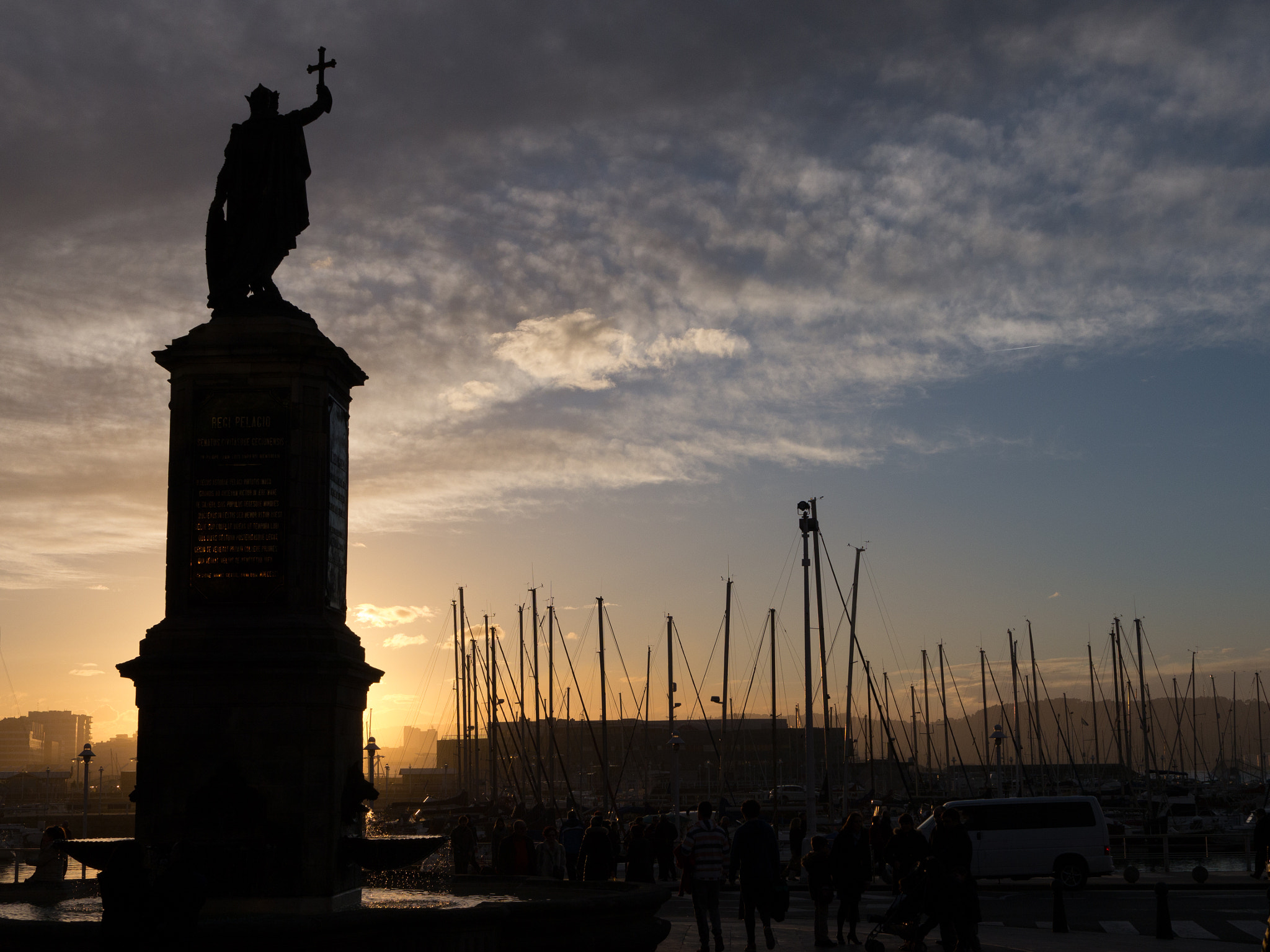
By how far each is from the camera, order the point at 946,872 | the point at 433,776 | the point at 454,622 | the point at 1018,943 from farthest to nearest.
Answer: the point at 433,776 → the point at 454,622 → the point at 1018,943 → the point at 946,872

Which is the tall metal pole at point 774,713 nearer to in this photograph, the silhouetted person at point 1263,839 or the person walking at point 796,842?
the person walking at point 796,842

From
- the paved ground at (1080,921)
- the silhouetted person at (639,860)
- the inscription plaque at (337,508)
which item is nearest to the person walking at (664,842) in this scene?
the paved ground at (1080,921)

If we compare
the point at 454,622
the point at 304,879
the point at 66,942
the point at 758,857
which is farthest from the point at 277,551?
the point at 454,622

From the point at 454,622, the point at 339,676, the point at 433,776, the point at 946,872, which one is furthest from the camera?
the point at 433,776

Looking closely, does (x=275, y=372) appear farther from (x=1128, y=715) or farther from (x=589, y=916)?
(x=1128, y=715)

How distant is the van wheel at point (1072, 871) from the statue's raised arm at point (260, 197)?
892 inches

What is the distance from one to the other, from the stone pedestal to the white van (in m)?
19.6

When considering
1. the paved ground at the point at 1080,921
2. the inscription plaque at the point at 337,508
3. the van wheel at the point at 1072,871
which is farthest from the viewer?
the van wheel at the point at 1072,871

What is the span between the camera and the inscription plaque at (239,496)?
43.7ft

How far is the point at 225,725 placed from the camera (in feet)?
41.3

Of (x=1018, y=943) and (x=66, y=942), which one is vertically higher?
(x=66, y=942)

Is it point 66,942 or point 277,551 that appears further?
point 277,551

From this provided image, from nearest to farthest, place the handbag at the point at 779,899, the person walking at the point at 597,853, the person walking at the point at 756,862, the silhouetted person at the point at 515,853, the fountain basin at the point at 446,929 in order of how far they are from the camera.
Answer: the fountain basin at the point at 446,929, the handbag at the point at 779,899, the person walking at the point at 756,862, the person walking at the point at 597,853, the silhouetted person at the point at 515,853

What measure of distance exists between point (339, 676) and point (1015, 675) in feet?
220
